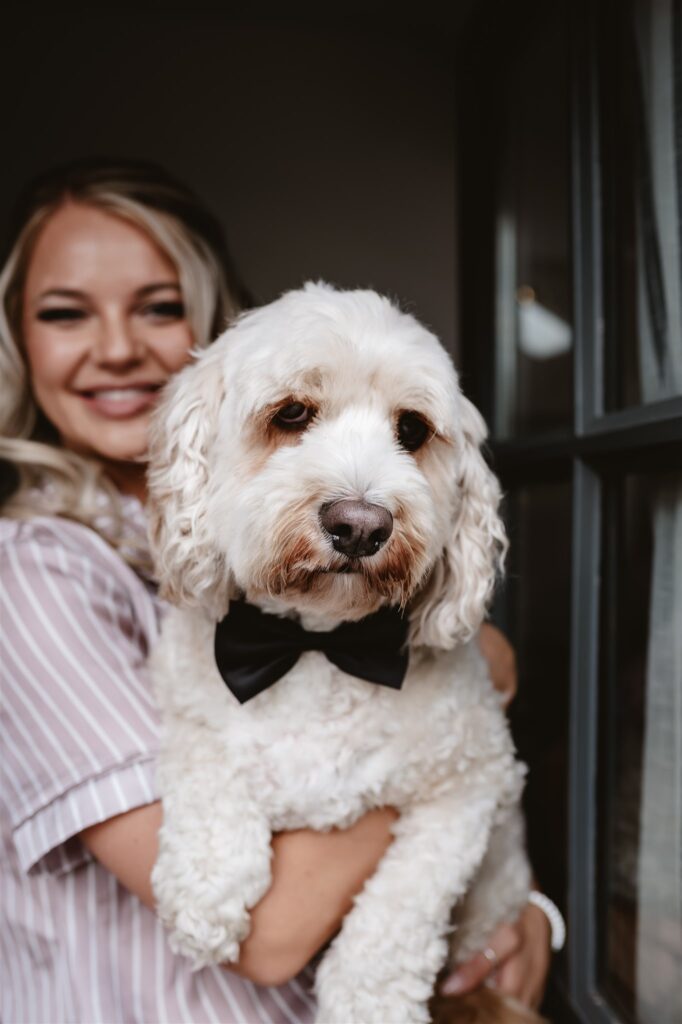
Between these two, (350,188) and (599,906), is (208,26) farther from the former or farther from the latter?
(599,906)

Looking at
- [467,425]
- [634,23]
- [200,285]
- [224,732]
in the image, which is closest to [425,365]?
[467,425]

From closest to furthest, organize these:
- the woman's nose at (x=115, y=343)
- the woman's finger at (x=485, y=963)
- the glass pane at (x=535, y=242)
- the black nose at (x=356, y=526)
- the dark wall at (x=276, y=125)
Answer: the black nose at (x=356, y=526) → the woman's finger at (x=485, y=963) → the woman's nose at (x=115, y=343) → the glass pane at (x=535, y=242) → the dark wall at (x=276, y=125)

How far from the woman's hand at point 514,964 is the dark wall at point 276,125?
7.98ft

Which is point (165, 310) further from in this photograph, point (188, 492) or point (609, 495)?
point (609, 495)

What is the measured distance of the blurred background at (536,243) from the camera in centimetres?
146

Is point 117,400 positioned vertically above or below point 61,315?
below

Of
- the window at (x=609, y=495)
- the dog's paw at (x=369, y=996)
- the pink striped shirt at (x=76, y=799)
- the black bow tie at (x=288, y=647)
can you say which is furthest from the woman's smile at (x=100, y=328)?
the dog's paw at (x=369, y=996)

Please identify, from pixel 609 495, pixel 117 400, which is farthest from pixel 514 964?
pixel 117 400

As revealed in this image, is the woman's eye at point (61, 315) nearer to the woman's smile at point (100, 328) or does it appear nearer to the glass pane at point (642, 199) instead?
the woman's smile at point (100, 328)

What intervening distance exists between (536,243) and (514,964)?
6.17 feet

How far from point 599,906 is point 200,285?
1531mm

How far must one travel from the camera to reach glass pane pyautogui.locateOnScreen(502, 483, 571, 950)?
6.95 ft

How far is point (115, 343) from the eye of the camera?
5.30 ft

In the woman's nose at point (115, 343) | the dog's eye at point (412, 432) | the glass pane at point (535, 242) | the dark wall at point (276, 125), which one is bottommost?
the dog's eye at point (412, 432)
